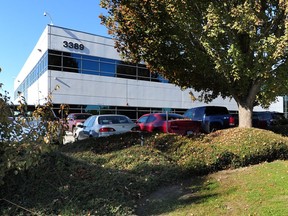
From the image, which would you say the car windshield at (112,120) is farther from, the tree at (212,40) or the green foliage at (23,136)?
the green foliage at (23,136)

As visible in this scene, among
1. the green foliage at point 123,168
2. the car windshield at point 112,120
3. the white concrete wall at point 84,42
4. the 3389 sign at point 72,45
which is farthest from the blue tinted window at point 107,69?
the green foliage at point 123,168

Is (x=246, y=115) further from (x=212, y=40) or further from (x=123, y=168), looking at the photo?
(x=123, y=168)

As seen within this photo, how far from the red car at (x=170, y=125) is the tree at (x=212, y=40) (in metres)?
1.60

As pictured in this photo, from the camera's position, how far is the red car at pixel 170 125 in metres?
14.1

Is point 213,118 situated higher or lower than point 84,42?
lower

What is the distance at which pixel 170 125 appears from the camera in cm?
1419

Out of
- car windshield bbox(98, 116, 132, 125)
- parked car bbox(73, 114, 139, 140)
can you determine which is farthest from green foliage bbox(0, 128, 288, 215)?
car windshield bbox(98, 116, 132, 125)

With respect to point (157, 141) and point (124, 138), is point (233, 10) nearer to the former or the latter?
point (157, 141)

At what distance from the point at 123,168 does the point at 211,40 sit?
4577mm

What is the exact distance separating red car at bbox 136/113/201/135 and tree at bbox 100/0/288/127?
5.24 feet

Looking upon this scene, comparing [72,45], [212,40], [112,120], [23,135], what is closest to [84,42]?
[72,45]

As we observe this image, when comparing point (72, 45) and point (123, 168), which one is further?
point (72, 45)

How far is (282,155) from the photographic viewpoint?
9289 mm

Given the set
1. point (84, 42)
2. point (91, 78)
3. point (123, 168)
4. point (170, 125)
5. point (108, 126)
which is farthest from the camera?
point (91, 78)
